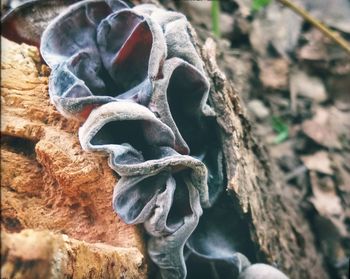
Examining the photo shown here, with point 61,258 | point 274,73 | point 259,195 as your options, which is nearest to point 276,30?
point 274,73

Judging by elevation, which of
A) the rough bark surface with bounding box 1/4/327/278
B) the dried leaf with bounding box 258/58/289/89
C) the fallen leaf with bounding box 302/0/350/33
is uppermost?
the rough bark surface with bounding box 1/4/327/278

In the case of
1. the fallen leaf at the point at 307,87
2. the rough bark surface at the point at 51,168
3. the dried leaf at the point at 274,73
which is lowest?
the fallen leaf at the point at 307,87

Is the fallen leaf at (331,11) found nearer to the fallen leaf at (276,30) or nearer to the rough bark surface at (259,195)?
the fallen leaf at (276,30)

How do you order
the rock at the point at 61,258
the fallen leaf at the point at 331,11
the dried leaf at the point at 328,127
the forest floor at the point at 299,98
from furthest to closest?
1. the fallen leaf at the point at 331,11
2. the dried leaf at the point at 328,127
3. the forest floor at the point at 299,98
4. the rock at the point at 61,258

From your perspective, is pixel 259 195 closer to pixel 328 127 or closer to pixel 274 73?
pixel 328 127

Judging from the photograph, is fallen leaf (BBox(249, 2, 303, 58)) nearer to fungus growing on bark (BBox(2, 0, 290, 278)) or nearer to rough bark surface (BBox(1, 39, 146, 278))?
fungus growing on bark (BBox(2, 0, 290, 278))

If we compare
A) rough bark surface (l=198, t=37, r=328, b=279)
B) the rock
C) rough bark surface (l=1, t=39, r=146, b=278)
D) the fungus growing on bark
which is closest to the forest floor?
rough bark surface (l=198, t=37, r=328, b=279)

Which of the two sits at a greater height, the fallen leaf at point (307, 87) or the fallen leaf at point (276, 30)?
the fallen leaf at point (276, 30)

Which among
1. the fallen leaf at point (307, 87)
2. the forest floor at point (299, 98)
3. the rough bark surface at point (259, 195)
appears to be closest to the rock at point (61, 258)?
the rough bark surface at point (259, 195)
